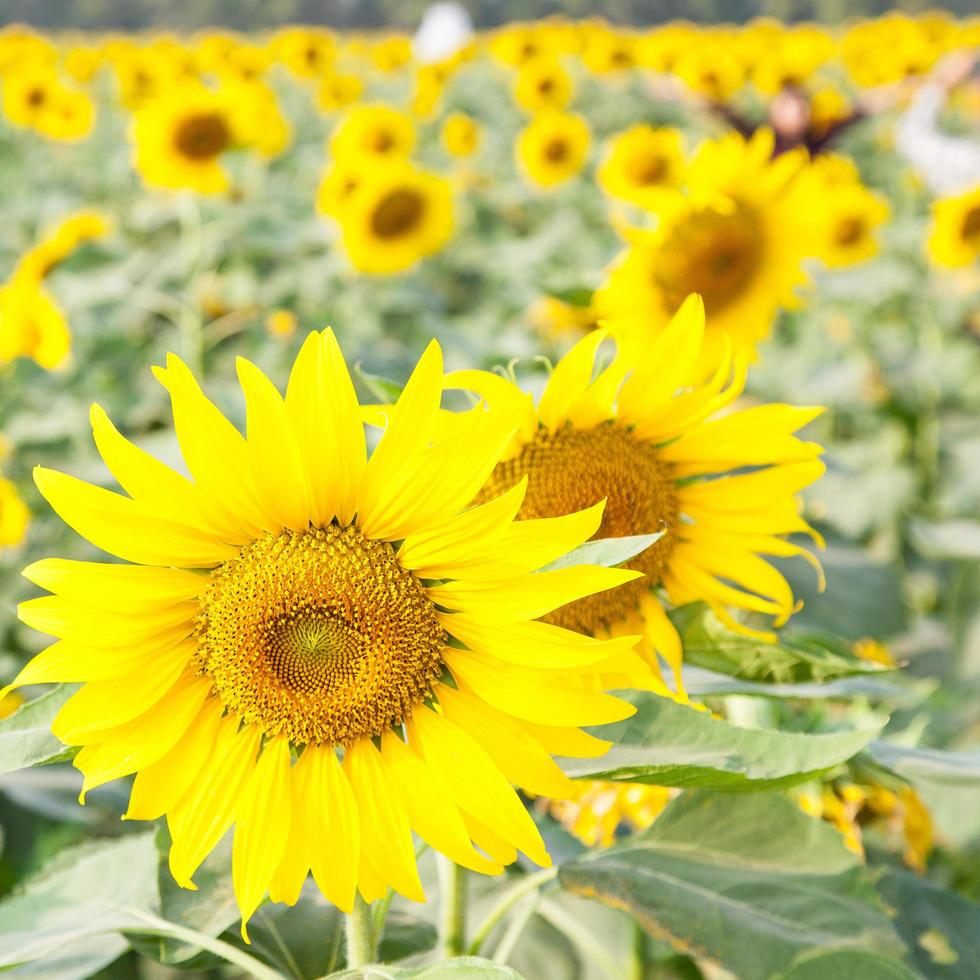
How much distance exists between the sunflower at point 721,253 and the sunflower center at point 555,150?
8.35 ft

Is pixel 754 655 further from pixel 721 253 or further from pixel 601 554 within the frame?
pixel 721 253

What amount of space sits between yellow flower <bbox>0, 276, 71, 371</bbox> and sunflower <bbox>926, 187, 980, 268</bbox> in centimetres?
243

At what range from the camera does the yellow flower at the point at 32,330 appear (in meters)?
2.60

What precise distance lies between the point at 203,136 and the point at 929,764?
2.81 m

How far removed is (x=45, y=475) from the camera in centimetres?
67

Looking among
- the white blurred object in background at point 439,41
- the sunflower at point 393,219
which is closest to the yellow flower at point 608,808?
the sunflower at point 393,219

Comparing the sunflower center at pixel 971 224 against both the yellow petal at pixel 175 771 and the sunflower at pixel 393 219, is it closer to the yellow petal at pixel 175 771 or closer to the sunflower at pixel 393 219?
the sunflower at pixel 393 219

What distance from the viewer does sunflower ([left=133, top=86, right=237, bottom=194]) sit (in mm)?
3084

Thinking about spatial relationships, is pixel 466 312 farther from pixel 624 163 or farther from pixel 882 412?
pixel 882 412

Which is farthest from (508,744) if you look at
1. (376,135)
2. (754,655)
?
(376,135)

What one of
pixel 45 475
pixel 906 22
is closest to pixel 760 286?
pixel 45 475

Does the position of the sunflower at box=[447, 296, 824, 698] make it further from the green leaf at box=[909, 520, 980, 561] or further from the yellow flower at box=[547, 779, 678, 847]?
the green leaf at box=[909, 520, 980, 561]

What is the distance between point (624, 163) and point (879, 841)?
239cm

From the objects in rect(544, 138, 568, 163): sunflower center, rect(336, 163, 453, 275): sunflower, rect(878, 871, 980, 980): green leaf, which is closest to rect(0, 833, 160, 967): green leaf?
rect(878, 871, 980, 980): green leaf
